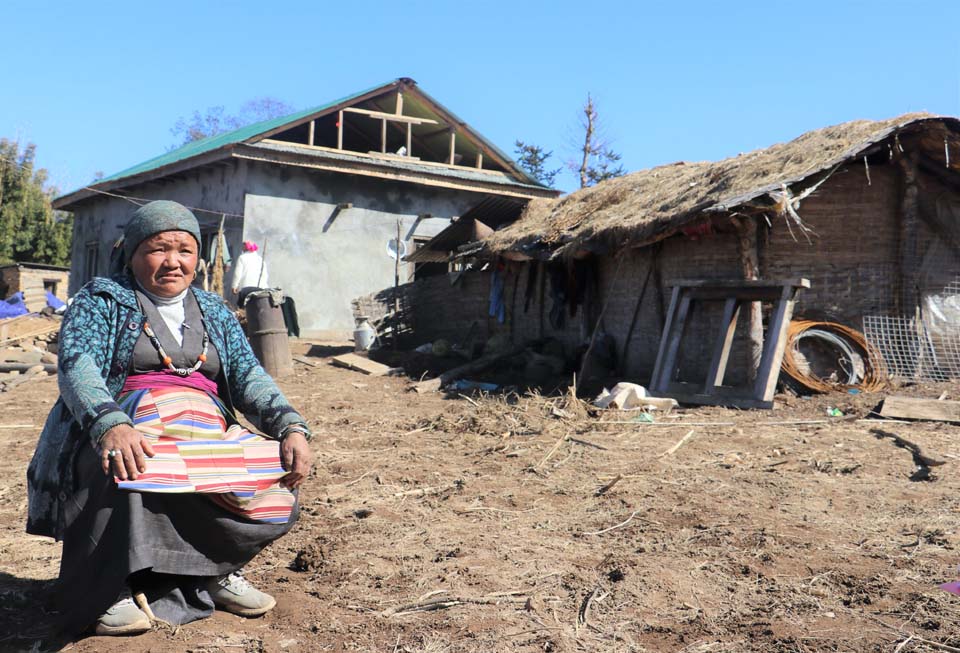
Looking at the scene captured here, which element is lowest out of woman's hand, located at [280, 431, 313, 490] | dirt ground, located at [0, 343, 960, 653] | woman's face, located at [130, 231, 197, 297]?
dirt ground, located at [0, 343, 960, 653]

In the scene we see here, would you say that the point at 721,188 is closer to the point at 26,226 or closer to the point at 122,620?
the point at 122,620

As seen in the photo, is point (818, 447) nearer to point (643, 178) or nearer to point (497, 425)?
point (497, 425)

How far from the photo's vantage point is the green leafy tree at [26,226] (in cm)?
2917

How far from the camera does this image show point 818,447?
6.51m

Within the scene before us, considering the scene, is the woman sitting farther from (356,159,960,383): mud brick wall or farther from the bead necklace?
(356,159,960,383): mud brick wall

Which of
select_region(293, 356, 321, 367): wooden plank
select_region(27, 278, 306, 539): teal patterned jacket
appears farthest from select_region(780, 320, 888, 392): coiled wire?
select_region(27, 278, 306, 539): teal patterned jacket

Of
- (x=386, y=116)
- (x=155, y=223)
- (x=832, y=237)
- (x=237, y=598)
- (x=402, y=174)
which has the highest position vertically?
(x=386, y=116)

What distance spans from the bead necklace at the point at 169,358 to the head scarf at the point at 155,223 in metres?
0.29

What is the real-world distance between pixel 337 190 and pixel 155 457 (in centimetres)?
1503

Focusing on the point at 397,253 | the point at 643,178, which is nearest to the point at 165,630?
the point at 643,178

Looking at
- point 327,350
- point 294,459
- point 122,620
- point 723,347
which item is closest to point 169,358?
point 294,459

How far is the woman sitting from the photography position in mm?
2543

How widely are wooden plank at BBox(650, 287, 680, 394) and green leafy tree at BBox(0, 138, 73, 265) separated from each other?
26.7 meters

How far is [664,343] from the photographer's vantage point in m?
9.47
